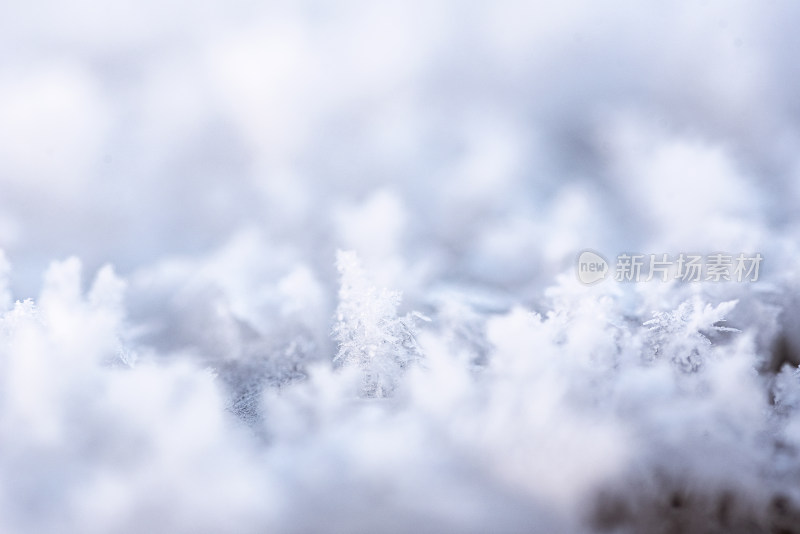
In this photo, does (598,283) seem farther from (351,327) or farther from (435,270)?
(351,327)

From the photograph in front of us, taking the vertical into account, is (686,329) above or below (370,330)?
above

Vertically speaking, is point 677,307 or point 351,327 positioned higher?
point 677,307

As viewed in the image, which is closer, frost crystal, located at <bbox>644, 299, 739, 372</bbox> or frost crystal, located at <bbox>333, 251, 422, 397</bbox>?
frost crystal, located at <bbox>644, 299, 739, 372</bbox>

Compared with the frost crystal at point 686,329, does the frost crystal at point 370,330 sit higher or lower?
lower

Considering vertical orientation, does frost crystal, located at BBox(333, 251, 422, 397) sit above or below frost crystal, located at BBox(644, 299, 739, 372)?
below

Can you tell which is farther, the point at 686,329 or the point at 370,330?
the point at 370,330

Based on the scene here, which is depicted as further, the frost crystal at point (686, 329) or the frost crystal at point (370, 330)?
the frost crystal at point (370, 330)

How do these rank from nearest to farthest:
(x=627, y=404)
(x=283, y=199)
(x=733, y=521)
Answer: (x=733, y=521) → (x=627, y=404) → (x=283, y=199)

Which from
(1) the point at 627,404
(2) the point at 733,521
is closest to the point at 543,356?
(1) the point at 627,404
